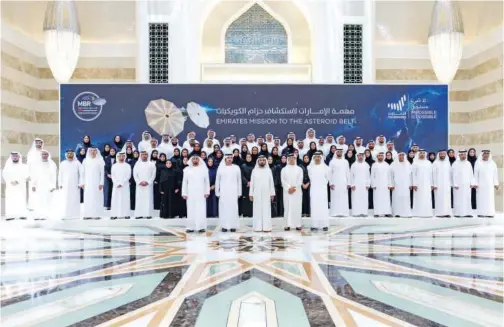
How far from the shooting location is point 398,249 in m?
5.77

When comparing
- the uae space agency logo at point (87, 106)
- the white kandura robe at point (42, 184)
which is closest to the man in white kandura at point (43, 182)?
the white kandura robe at point (42, 184)

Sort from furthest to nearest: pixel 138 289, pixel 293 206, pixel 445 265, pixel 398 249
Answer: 1. pixel 293 206
2. pixel 398 249
3. pixel 445 265
4. pixel 138 289

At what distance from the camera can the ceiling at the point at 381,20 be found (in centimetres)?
1341

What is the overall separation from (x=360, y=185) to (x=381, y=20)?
6.76m

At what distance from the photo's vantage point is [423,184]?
896cm

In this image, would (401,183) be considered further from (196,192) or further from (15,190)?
(15,190)

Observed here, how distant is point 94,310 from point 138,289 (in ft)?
1.93

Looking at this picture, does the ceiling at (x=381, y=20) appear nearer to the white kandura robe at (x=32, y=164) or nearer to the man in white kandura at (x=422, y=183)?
the white kandura robe at (x=32, y=164)

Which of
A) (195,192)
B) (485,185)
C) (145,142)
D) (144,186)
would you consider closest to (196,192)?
(195,192)

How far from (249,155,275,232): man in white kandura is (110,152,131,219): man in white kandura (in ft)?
7.70

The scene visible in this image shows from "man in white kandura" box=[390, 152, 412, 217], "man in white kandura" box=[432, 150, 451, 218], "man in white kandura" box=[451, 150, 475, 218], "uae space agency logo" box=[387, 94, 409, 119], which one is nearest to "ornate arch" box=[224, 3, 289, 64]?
"uae space agency logo" box=[387, 94, 409, 119]

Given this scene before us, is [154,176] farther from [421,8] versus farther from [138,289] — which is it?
[421,8]

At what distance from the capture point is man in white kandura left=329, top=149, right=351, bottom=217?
28.8ft

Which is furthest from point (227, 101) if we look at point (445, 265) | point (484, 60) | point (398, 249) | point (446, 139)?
point (484, 60)
